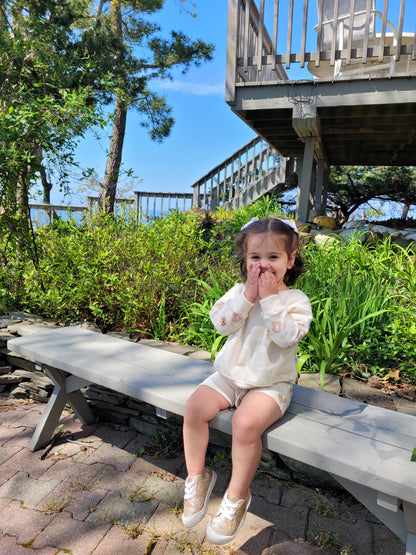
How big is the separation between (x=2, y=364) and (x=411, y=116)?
5810mm

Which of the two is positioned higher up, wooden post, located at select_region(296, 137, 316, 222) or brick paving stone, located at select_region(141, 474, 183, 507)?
wooden post, located at select_region(296, 137, 316, 222)

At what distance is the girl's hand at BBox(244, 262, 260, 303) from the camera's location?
66.2 inches

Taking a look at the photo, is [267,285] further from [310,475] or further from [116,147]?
[116,147]

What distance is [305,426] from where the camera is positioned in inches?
60.7

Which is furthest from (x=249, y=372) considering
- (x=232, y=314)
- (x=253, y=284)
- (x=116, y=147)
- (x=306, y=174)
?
(x=116, y=147)

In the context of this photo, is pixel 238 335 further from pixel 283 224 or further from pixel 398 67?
pixel 398 67

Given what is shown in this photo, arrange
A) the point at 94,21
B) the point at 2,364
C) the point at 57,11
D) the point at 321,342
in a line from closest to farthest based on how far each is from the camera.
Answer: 1. the point at 321,342
2. the point at 2,364
3. the point at 57,11
4. the point at 94,21

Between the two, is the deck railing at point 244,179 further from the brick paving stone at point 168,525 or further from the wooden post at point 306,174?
the brick paving stone at point 168,525

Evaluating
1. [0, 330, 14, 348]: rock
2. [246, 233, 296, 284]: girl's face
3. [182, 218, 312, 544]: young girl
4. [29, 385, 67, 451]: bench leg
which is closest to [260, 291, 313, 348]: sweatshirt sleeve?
[182, 218, 312, 544]: young girl

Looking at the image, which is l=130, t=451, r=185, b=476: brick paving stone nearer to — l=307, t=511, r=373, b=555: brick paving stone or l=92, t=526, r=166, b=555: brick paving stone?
l=92, t=526, r=166, b=555: brick paving stone

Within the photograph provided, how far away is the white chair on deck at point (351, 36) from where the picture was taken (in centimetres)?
456

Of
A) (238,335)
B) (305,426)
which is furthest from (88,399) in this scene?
(305,426)

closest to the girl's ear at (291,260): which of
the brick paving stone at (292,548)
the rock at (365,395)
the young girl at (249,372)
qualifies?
the young girl at (249,372)

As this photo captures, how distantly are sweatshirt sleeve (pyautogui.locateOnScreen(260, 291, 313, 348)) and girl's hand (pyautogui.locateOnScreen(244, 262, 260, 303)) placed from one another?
0.18ft
